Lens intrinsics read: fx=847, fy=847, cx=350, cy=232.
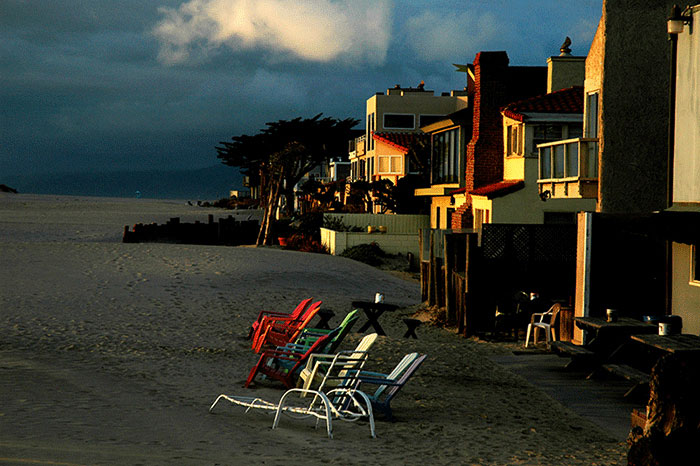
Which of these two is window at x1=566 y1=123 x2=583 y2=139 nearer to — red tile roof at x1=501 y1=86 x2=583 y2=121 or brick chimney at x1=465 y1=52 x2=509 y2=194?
red tile roof at x1=501 y1=86 x2=583 y2=121

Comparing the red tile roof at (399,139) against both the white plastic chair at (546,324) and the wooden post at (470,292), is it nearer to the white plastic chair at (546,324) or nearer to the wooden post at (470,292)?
the wooden post at (470,292)

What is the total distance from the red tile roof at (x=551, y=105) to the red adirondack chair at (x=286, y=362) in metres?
20.3

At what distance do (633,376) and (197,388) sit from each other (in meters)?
5.92

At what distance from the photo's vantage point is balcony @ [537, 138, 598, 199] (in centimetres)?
2088

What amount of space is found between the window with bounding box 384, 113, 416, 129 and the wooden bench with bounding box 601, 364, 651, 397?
191ft

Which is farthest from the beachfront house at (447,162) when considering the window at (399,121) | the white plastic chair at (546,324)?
the window at (399,121)

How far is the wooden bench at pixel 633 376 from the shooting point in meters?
11.0

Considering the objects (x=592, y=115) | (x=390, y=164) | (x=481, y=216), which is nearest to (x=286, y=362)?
(x=592, y=115)

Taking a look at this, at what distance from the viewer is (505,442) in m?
9.38

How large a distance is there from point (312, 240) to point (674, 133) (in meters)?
29.7

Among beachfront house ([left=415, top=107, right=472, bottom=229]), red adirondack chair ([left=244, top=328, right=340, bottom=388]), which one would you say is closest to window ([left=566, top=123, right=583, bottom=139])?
beachfront house ([left=415, top=107, right=472, bottom=229])

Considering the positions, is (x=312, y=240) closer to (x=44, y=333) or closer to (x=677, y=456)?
(x=44, y=333)

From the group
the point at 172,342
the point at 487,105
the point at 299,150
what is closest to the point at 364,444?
the point at 172,342

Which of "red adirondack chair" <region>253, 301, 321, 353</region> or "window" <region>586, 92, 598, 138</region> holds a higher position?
"window" <region>586, 92, 598, 138</region>
